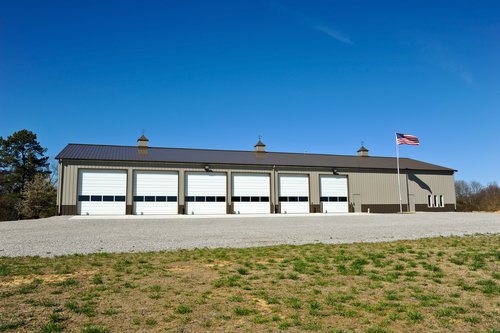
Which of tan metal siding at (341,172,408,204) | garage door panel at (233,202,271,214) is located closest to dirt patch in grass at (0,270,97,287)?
garage door panel at (233,202,271,214)

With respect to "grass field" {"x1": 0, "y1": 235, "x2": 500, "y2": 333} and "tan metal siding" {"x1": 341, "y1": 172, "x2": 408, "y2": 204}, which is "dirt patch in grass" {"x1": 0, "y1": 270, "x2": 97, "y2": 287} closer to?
"grass field" {"x1": 0, "y1": 235, "x2": 500, "y2": 333}

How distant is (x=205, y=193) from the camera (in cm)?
3528

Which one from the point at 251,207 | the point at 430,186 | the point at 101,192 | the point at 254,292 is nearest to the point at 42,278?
the point at 254,292

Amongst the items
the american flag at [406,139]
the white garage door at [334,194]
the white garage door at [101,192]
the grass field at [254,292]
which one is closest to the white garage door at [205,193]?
the white garage door at [101,192]

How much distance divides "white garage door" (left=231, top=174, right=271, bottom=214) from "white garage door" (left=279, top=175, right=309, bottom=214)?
61.6 inches

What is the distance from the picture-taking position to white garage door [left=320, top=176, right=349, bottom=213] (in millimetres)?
39031

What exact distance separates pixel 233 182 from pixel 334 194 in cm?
1130

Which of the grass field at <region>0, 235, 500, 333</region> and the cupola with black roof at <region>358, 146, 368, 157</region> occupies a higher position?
the cupola with black roof at <region>358, 146, 368, 157</region>

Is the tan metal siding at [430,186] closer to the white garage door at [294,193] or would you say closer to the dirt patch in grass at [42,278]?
the white garage door at [294,193]

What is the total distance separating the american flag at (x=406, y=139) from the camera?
40.5 meters

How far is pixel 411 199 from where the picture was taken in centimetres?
4272

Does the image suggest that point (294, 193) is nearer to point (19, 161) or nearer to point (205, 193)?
point (205, 193)

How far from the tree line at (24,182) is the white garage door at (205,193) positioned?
21457 millimetres

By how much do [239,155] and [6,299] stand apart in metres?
35.1
